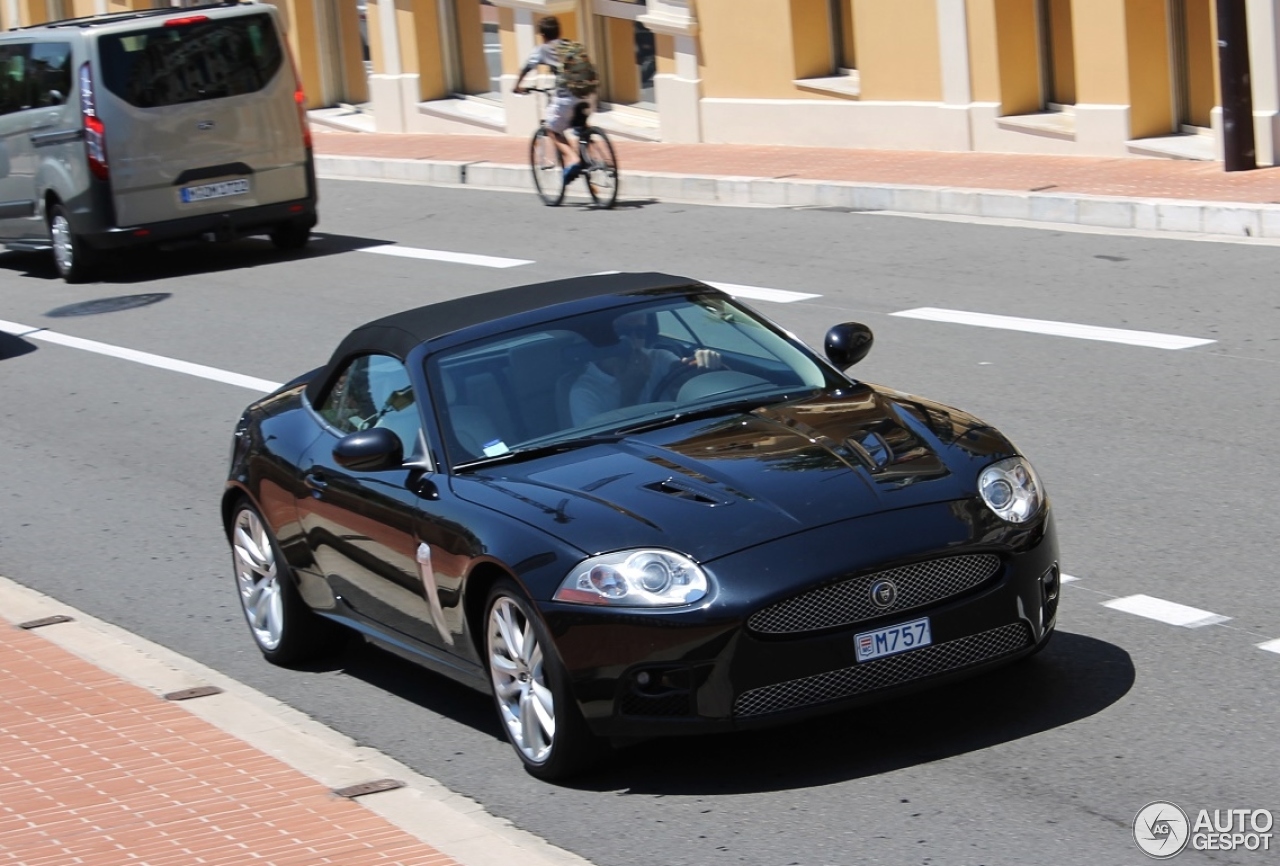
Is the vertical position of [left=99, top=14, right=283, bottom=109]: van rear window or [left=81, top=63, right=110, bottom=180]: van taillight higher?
[left=99, top=14, right=283, bottom=109]: van rear window

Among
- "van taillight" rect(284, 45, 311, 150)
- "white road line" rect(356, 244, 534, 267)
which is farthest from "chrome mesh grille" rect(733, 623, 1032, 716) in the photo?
"van taillight" rect(284, 45, 311, 150)

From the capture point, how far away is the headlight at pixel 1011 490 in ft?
20.4

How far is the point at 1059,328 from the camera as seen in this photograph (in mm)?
12719

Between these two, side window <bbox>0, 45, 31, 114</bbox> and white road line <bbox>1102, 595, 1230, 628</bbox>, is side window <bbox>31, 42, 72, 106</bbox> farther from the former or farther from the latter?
white road line <bbox>1102, 595, 1230, 628</bbox>

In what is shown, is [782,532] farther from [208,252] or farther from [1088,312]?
[208,252]

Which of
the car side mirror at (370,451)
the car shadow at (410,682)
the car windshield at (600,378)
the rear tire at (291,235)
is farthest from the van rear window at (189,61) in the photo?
the car side mirror at (370,451)

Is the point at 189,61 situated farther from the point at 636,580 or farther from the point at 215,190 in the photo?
the point at 636,580

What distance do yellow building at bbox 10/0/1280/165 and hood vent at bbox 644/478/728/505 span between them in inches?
522

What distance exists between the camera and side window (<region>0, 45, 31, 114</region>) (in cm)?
2022

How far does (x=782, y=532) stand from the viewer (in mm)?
5898

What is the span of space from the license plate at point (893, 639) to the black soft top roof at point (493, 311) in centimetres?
195

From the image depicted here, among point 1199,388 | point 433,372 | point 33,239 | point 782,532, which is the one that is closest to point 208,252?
point 33,239

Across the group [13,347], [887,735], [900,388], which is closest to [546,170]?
[13,347]

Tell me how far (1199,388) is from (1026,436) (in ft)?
3.90
